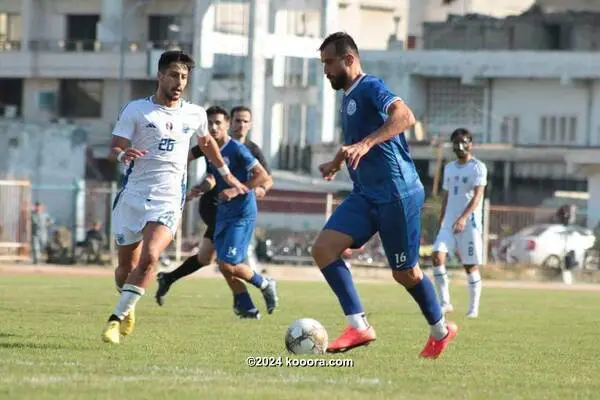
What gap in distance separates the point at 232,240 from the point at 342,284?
5.51 m

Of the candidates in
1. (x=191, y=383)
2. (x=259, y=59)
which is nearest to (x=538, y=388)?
(x=191, y=383)

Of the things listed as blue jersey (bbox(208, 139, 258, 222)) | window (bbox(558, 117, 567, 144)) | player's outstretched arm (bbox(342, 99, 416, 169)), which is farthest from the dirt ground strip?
window (bbox(558, 117, 567, 144))

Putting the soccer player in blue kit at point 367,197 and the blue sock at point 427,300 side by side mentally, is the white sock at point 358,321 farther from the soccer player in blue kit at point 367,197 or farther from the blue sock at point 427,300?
the blue sock at point 427,300

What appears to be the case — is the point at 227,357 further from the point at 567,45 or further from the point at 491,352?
the point at 567,45

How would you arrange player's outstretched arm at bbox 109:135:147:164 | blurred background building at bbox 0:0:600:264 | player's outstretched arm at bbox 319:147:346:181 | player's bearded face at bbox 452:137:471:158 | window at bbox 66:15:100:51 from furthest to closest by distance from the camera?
window at bbox 66:15:100:51 → blurred background building at bbox 0:0:600:264 → player's bearded face at bbox 452:137:471:158 → player's outstretched arm at bbox 109:135:147:164 → player's outstretched arm at bbox 319:147:346:181

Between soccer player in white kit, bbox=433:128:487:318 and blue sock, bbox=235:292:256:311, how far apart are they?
318 centimetres

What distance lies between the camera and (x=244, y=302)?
56.9 ft

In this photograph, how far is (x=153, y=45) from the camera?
70.4 m

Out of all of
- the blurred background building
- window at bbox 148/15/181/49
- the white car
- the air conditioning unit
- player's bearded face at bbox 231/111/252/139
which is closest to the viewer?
player's bearded face at bbox 231/111/252/139

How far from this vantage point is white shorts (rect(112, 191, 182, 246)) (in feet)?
43.1

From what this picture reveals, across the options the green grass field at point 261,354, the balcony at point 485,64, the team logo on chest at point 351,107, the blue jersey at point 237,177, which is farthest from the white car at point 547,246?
the team logo on chest at point 351,107

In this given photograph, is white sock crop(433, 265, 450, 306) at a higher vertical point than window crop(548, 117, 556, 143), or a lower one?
lower

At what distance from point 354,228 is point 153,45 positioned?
59.3 m

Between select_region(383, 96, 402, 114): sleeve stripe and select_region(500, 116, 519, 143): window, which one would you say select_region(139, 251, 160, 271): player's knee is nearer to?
select_region(383, 96, 402, 114): sleeve stripe
